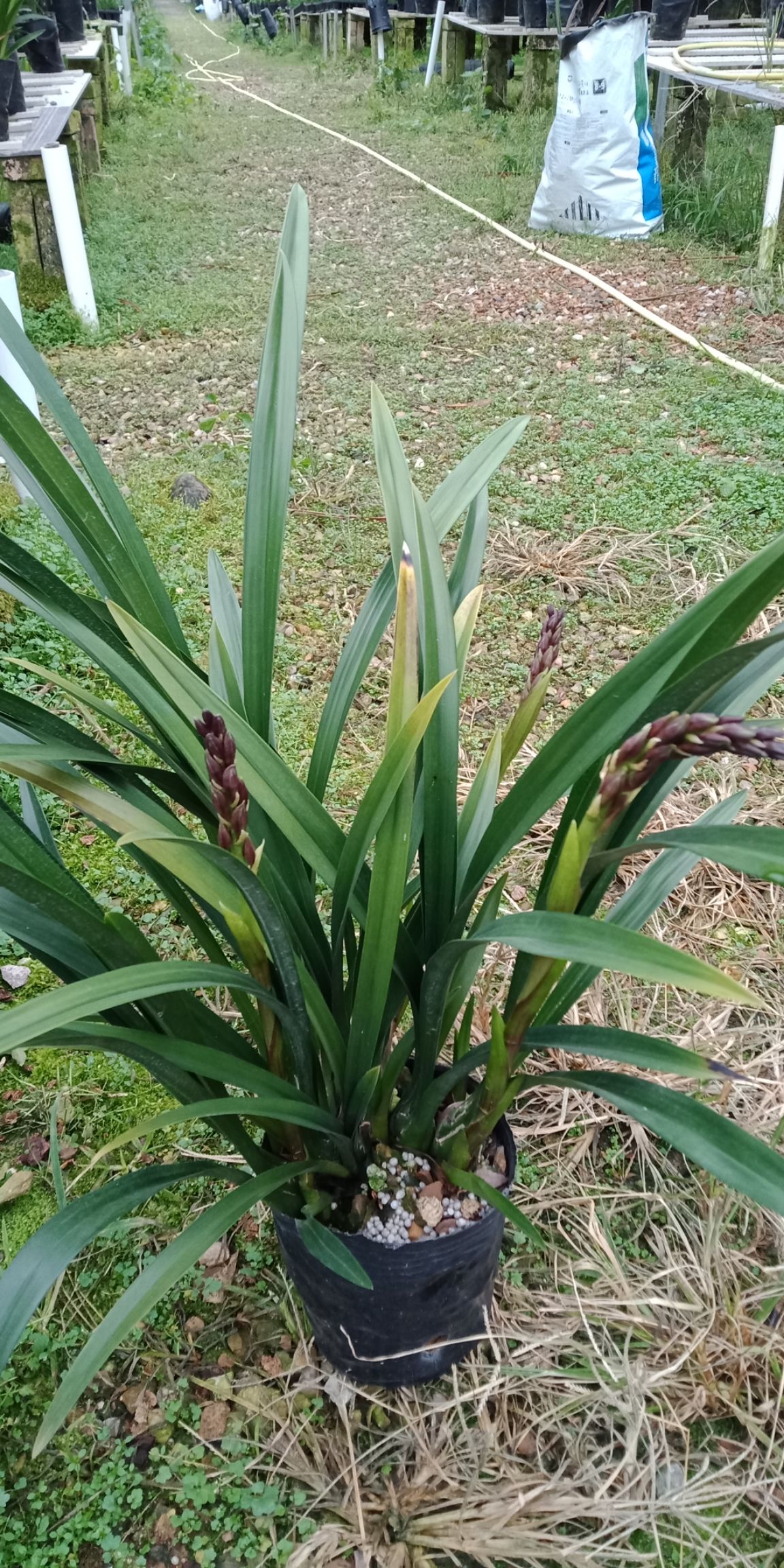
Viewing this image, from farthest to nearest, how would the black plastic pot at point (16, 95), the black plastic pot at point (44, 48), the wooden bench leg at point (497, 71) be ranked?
the wooden bench leg at point (497, 71) < the black plastic pot at point (44, 48) < the black plastic pot at point (16, 95)

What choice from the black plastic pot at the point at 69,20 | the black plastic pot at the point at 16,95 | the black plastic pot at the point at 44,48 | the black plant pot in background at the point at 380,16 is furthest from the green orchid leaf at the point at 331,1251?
the black plant pot in background at the point at 380,16

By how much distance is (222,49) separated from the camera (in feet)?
39.4

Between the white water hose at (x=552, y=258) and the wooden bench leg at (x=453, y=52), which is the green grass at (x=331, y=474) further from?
the wooden bench leg at (x=453, y=52)

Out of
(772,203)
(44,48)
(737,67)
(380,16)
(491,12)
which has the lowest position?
(772,203)

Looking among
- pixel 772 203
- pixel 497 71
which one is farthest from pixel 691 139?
pixel 497 71

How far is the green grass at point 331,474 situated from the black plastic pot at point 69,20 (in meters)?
0.74

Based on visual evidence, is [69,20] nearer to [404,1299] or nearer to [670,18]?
[670,18]

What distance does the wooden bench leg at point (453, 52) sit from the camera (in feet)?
22.0

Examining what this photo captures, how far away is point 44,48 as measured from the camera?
4.47 m

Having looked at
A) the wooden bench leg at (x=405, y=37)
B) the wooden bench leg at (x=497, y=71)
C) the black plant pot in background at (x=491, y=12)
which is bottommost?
the wooden bench leg at (x=497, y=71)

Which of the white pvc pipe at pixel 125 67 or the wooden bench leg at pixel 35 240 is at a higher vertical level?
the white pvc pipe at pixel 125 67

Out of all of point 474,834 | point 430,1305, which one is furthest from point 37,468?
point 430,1305

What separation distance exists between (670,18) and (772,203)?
7.67ft

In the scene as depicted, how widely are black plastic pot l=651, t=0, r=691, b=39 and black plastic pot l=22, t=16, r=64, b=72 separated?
2.74 meters
